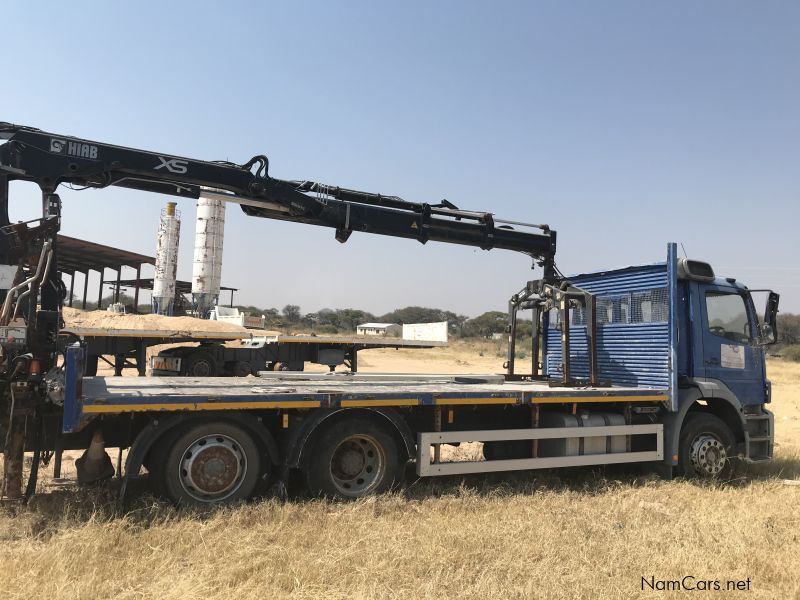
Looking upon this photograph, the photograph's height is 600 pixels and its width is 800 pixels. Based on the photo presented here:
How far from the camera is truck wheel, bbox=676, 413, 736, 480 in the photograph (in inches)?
337

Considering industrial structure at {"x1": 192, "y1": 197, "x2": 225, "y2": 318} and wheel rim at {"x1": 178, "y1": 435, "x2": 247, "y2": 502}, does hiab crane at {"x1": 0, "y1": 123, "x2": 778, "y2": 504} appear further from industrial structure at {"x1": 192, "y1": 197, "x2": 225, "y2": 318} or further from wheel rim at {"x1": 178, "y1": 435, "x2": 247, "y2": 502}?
industrial structure at {"x1": 192, "y1": 197, "x2": 225, "y2": 318}

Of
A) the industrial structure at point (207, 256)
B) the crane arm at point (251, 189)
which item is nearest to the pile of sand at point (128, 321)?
the industrial structure at point (207, 256)

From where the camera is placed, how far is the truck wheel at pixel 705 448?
857 centimetres

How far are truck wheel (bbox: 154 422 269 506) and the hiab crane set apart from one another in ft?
0.04

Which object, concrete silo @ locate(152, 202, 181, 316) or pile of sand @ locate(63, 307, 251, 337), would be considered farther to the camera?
concrete silo @ locate(152, 202, 181, 316)

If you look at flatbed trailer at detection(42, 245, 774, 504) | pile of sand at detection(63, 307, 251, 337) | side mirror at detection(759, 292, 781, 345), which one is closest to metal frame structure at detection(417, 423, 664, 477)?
flatbed trailer at detection(42, 245, 774, 504)

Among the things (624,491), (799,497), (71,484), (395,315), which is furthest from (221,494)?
(395,315)

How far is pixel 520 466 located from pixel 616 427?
1536mm

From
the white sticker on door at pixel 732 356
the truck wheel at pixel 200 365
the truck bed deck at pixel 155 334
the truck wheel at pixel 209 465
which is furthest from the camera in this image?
the truck wheel at pixel 200 365

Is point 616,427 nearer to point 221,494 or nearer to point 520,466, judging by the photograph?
point 520,466

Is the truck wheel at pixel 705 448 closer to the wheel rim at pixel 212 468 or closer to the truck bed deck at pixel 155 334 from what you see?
the wheel rim at pixel 212 468

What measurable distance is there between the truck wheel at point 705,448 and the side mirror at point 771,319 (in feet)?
4.39

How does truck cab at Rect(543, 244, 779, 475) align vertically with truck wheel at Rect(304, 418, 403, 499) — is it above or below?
above
